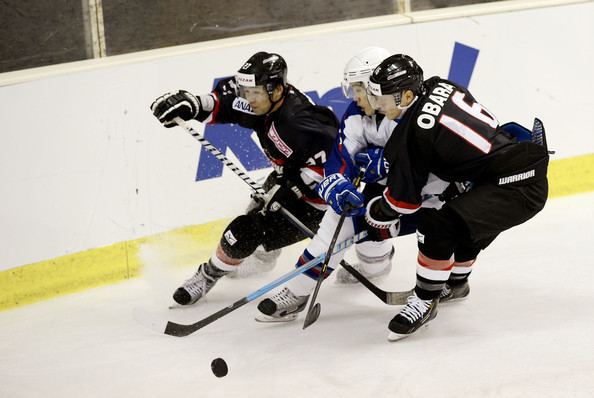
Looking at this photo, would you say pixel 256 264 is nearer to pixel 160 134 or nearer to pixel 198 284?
pixel 198 284

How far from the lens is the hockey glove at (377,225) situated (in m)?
3.08

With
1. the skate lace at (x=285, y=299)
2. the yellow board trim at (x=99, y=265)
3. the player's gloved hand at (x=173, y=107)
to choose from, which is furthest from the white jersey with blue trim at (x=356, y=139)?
the yellow board trim at (x=99, y=265)

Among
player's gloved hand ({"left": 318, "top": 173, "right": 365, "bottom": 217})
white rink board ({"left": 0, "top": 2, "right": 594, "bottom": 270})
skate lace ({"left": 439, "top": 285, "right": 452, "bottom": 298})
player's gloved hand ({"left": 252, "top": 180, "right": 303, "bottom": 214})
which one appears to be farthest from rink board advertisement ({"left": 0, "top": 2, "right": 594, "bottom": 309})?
skate lace ({"left": 439, "top": 285, "right": 452, "bottom": 298})

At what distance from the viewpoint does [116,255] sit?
13.1 feet

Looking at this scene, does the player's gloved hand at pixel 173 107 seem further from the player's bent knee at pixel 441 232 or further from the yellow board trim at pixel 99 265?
the player's bent knee at pixel 441 232

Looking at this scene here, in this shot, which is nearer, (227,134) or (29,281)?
(29,281)

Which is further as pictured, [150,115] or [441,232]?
[150,115]

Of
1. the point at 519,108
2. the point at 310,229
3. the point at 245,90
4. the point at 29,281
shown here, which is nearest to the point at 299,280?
the point at 310,229

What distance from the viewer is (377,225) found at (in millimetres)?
3123

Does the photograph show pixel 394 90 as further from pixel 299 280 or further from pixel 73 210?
pixel 73 210

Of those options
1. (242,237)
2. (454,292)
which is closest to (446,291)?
(454,292)

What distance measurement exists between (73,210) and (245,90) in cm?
105

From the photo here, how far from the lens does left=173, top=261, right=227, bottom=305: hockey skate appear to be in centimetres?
364

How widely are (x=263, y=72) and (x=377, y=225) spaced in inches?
28.1
